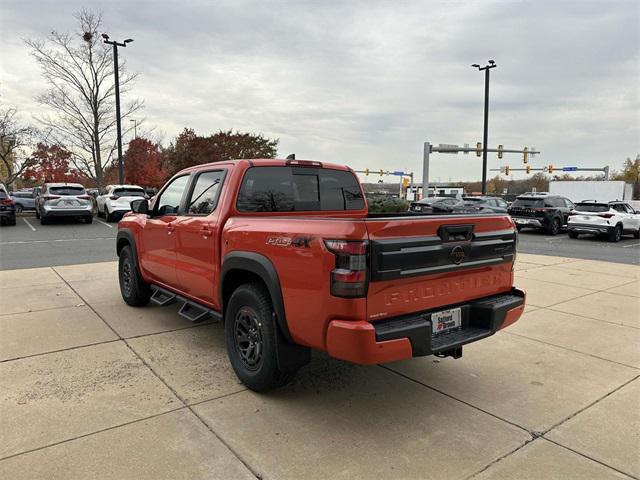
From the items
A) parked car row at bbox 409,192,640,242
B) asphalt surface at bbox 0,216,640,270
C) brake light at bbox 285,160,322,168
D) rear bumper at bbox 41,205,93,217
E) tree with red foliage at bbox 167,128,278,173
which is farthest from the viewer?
tree with red foliage at bbox 167,128,278,173

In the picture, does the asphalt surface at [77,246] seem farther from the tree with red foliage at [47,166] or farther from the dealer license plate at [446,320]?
the tree with red foliage at [47,166]

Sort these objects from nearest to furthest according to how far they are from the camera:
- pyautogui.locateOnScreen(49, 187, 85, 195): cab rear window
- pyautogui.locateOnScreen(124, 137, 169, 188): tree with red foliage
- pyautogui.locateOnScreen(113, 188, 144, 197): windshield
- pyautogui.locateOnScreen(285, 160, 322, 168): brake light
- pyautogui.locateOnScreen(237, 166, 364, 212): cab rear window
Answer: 1. pyautogui.locateOnScreen(237, 166, 364, 212): cab rear window
2. pyautogui.locateOnScreen(285, 160, 322, 168): brake light
3. pyautogui.locateOnScreen(49, 187, 85, 195): cab rear window
4. pyautogui.locateOnScreen(113, 188, 144, 197): windshield
5. pyautogui.locateOnScreen(124, 137, 169, 188): tree with red foliage

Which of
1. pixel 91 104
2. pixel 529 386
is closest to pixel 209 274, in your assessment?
pixel 529 386

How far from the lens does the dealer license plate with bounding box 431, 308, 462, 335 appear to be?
3273 millimetres

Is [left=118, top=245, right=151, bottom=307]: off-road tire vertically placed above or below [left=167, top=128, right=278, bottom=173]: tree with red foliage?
below

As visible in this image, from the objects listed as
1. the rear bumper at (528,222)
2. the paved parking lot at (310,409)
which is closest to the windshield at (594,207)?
the rear bumper at (528,222)

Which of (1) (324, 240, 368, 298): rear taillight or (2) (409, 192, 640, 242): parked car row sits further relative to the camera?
(2) (409, 192, 640, 242): parked car row

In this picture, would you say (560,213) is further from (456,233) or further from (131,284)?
(456,233)

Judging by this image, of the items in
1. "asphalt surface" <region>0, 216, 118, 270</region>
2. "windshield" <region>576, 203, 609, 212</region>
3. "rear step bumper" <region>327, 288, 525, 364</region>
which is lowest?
"asphalt surface" <region>0, 216, 118, 270</region>

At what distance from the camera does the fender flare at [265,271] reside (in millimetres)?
3275

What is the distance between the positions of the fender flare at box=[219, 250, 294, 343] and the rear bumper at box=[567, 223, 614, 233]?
1801cm

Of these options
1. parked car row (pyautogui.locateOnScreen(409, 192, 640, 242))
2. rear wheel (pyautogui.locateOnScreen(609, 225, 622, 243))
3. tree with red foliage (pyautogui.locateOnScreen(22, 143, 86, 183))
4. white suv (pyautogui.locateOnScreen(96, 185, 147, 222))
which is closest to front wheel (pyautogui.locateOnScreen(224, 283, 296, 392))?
parked car row (pyautogui.locateOnScreen(409, 192, 640, 242))

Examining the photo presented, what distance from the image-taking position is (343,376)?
161 inches

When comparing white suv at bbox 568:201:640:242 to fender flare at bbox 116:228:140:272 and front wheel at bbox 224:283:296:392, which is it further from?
front wheel at bbox 224:283:296:392
